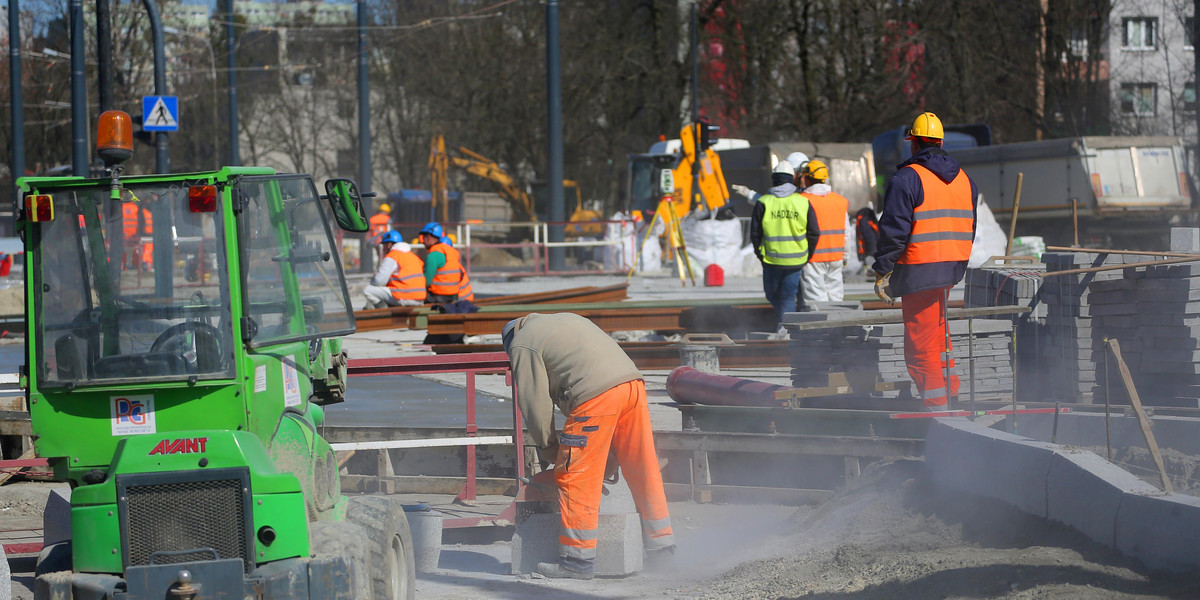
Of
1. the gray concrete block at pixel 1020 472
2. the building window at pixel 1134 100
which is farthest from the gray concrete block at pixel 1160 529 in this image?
the building window at pixel 1134 100

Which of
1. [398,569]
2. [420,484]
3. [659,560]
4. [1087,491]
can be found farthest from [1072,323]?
[398,569]

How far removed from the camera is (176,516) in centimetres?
427

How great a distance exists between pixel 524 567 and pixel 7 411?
4614 mm

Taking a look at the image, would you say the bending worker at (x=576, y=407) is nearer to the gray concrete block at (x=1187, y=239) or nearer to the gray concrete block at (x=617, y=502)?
the gray concrete block at (x=617, y=502)

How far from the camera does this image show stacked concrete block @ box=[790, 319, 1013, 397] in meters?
8.17

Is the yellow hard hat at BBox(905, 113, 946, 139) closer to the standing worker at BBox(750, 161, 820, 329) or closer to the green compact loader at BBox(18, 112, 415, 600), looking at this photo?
the standing worker at BBox(750, 161, 820, 329)

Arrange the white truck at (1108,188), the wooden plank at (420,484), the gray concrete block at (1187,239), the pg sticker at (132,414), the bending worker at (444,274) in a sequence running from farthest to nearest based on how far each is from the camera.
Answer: the white truck at (1108,188), the bending worker at (444,274), the gray concrete block at (1187,239), the wooden plank at (420,484), the pg sticker at (132,414)

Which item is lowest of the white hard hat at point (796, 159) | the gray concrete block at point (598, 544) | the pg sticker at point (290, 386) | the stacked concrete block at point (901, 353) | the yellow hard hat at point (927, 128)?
the gray concrete block at point (598, 544)

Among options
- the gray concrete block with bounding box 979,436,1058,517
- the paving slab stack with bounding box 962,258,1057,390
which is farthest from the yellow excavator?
the gray concrete block with bounding box 979,436,1058,517

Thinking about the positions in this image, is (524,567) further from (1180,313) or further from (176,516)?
(1180,313)

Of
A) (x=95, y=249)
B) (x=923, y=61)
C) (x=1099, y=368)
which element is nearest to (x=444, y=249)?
(x=1099, y=368)

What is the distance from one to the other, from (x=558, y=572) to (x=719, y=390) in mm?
2923

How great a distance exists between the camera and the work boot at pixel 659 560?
638cm

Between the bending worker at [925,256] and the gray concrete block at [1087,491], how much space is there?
195cm
